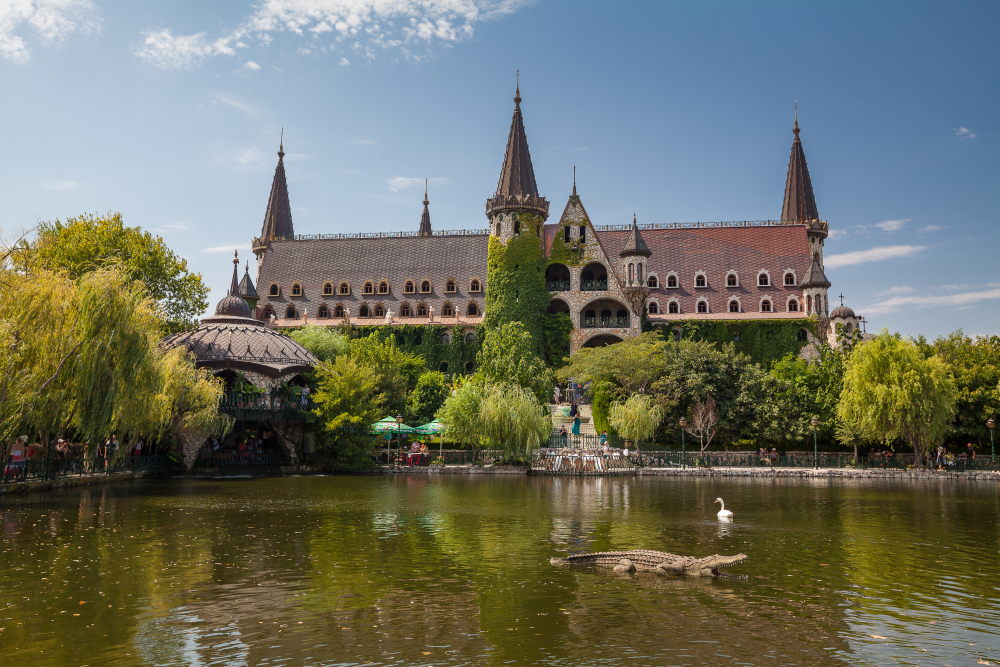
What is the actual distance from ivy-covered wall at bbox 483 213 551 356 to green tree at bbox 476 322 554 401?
1286 cm

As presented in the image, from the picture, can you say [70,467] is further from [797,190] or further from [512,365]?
[797,190]

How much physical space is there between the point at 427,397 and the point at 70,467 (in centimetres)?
2763

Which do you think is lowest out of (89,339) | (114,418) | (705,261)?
(114,418)

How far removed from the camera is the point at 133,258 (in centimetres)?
4809

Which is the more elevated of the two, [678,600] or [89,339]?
[89,339]

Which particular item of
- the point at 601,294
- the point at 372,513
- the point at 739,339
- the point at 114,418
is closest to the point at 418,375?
the point at 601,294

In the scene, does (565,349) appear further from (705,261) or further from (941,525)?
(941,525)

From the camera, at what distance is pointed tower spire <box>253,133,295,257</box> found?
82.9 meters

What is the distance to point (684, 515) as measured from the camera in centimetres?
2455

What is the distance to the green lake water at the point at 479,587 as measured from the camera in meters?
10.8

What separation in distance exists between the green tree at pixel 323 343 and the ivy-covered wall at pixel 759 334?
88.5 feet

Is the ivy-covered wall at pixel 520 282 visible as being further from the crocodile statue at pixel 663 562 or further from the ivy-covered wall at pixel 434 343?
the crocodile statue at pixel 663 562

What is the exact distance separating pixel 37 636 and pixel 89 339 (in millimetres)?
18704

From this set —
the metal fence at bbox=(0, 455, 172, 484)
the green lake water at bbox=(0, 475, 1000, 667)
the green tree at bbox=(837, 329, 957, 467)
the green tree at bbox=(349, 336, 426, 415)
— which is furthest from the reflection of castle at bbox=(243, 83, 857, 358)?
the green lake water at bbox=(0, 475, 1000, 667)
